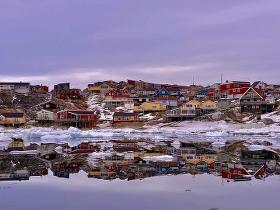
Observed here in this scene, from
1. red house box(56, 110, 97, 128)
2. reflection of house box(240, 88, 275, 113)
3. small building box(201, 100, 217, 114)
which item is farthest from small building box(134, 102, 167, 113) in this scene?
reflection of house box(240, 88, 275, 113)

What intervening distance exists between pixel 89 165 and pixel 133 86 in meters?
144

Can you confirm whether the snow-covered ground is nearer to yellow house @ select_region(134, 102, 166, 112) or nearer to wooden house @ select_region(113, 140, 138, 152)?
wooden house @ select_region(113, 140, 138, 152)

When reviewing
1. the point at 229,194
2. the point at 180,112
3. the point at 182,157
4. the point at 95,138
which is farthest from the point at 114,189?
the point at 180,112

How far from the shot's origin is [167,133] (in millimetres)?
91250

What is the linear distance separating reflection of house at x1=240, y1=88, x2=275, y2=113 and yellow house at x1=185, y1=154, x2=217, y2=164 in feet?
202

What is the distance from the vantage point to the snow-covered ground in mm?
82812

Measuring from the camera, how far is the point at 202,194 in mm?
25438

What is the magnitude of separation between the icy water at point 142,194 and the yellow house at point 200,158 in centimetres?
1063

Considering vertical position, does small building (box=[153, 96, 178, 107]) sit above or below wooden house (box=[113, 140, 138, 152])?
above

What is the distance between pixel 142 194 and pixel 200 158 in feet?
71.1

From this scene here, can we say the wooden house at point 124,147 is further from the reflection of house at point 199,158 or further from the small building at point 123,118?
the small building at point 123,118

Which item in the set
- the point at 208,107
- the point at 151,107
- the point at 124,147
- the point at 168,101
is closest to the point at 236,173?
the point at 124,147

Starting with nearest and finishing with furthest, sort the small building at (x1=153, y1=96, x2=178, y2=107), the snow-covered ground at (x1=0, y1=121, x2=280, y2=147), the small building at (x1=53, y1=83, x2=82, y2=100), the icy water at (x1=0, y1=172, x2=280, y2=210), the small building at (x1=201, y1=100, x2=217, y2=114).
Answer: the icy water at (x1=0, y1=172, x2=280, y2=210), the snow-covered ground at (x1=0, y1=121, x2=280, y2=147), the small building at (x1=201, y1=100, x2=217, y2=114), the small building at (x1=153, y1=96, x2=178, y2=107), the small building at (x1=53, y1=83, x2=82, y2=100)

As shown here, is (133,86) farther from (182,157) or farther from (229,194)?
(229,194)
